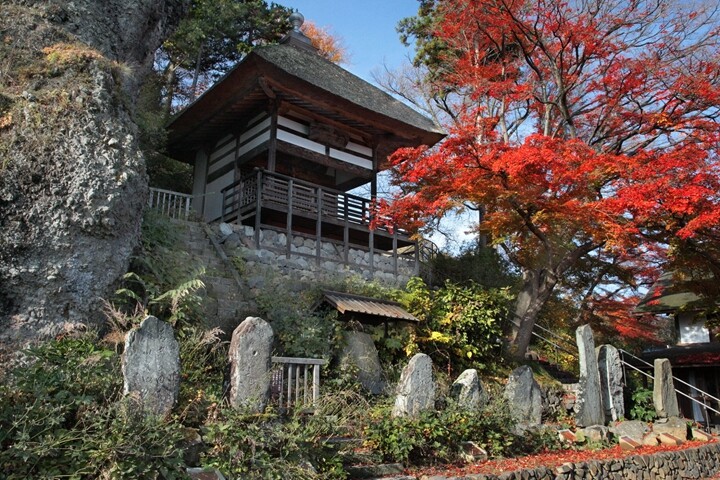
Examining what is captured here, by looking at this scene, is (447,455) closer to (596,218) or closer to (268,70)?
(596,218)

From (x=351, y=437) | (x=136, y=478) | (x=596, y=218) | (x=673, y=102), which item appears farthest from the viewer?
(x=673, y=102)

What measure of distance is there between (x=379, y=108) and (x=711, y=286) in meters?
10.0

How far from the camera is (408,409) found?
8125mm

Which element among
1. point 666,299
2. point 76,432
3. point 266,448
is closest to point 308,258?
point 266,448

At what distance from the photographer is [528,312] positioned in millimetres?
13969

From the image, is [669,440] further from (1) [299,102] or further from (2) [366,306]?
(1) [299,102]

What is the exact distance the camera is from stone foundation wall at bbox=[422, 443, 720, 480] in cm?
782

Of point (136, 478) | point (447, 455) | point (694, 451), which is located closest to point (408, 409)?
point (447, 455)

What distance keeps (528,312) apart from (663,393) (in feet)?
10.8

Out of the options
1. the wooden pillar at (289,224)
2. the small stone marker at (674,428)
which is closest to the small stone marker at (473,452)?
the small stone marker at (674,428)

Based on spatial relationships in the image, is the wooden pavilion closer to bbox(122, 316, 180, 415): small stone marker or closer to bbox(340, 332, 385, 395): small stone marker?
bbox(340, 332, 385, 395): small stone marker

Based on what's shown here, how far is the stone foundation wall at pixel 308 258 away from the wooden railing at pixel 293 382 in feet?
17.1

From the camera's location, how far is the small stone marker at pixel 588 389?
35.8 ft

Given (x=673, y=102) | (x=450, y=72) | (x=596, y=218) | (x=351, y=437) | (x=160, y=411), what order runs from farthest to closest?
(x=450, y=72)
(x=673, y=102)
(x=596, y=218)
(x=351, y=437)
(x=160, y=411)
